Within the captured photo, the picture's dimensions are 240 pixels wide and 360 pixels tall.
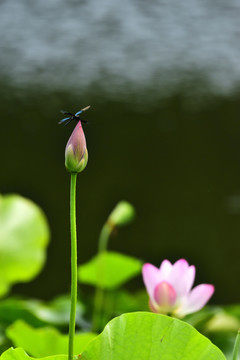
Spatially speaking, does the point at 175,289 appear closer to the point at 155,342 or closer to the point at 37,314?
the point at 155,342

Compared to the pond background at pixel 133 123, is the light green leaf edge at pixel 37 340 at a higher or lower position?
lower

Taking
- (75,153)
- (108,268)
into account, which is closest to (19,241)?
(108,268)

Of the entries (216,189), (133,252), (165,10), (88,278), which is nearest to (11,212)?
(88,278)

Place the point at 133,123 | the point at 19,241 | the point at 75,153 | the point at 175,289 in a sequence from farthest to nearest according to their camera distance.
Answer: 1. the point at 133,123
2. the point at 19,241
3. the point at 175,289
4. the point at 75,153

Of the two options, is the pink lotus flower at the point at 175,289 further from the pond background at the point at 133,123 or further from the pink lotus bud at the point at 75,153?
the pond background at the point at 133,123

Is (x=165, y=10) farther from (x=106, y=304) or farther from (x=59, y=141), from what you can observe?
(x=106, y=304)

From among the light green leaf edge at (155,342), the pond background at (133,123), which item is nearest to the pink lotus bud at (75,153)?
the light green leaf edge at (155,342)
